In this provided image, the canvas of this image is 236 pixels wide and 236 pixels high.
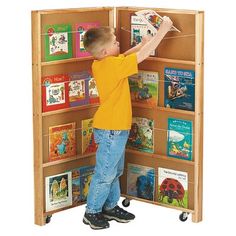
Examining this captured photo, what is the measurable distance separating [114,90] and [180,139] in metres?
0.53

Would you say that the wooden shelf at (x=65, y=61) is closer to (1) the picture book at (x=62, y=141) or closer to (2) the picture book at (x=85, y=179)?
(1) the picture book at (x=62, y=141)

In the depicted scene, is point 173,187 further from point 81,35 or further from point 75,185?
point 81,35

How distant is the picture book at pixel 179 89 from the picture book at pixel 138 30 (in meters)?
0.21

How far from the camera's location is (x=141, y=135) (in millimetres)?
5426

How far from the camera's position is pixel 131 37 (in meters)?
5.37

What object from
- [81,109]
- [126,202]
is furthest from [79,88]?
[126,202]

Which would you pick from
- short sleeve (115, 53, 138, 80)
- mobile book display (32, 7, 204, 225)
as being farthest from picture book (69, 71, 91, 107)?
short sleeve (115, 53, 138, 80)

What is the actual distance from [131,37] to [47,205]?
119 cm

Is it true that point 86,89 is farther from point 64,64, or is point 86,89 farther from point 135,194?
point 135,194

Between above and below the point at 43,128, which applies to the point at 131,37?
above

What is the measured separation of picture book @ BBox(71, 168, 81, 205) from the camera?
539 centimetres

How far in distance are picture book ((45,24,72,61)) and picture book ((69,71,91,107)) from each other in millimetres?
152

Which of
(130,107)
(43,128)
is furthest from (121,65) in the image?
(43,128)

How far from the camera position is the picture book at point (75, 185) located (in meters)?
5.39
